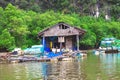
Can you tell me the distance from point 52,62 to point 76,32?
42.0ft

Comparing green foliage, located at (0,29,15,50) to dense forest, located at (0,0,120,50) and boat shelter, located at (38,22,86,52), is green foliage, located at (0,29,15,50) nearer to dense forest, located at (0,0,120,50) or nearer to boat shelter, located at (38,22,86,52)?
dense forest, located at (0,0,120,50)

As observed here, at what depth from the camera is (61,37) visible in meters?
53.7

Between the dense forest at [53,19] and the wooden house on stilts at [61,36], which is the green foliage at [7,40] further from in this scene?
the wooden house on stilts at [61,36]

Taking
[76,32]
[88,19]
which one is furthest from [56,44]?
[88,19]

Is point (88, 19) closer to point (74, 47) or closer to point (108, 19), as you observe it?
point (108, 19)

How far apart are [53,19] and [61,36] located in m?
20.1

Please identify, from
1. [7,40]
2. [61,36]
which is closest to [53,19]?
[7,40]

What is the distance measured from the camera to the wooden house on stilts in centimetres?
5328

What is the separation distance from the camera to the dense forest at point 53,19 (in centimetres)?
5912

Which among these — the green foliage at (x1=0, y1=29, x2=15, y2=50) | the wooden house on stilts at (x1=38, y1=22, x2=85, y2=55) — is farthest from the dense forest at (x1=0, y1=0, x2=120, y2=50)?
the wooden house on stilts at (x1=38, y1=22, x2=85, y2=55)

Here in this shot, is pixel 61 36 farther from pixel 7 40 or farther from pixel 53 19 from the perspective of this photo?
pixel 53 19

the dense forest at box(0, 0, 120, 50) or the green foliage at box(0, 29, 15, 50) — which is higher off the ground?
the dense forest at box(0, 0, 120, 50)

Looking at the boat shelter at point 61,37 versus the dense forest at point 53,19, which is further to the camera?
the dense forest at point 53,19

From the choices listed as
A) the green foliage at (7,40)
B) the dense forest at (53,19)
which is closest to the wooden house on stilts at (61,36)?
the green foliage at (7,40)
